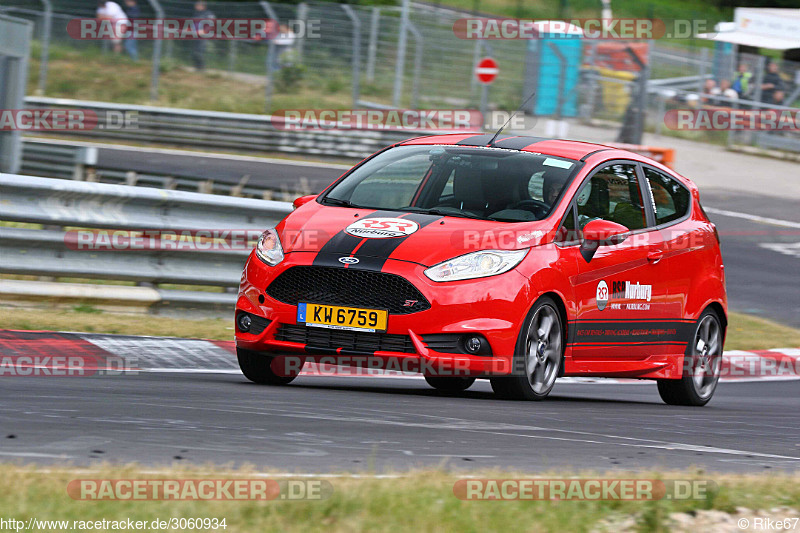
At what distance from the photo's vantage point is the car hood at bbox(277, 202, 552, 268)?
7.36 meters

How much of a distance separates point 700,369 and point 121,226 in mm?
4611

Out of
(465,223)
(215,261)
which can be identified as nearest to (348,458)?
(465,223)

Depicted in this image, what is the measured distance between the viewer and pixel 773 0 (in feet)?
161

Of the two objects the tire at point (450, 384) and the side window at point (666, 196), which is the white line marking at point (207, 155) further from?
the tire at point (450, 384)

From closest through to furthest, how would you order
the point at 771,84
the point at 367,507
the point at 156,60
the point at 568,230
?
the point at 367,507 → the point at 568,230 → the point at 156,60 → the point at 771,84

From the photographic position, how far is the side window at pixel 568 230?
7.93 m

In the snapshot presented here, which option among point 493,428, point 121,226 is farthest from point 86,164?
point 493,428

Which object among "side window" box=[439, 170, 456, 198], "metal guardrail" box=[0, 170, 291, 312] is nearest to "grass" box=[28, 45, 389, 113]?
"metal guardrail" box=[0, 170, 291, 312]

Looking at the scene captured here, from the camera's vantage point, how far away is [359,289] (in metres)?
7.32

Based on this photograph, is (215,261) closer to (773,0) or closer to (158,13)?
(158,13)

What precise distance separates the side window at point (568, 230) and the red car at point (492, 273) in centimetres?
1

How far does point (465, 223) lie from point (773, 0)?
4474 cm

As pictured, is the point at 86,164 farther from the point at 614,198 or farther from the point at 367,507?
the point at 367,507

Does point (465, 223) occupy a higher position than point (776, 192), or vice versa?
point (465, 223)
